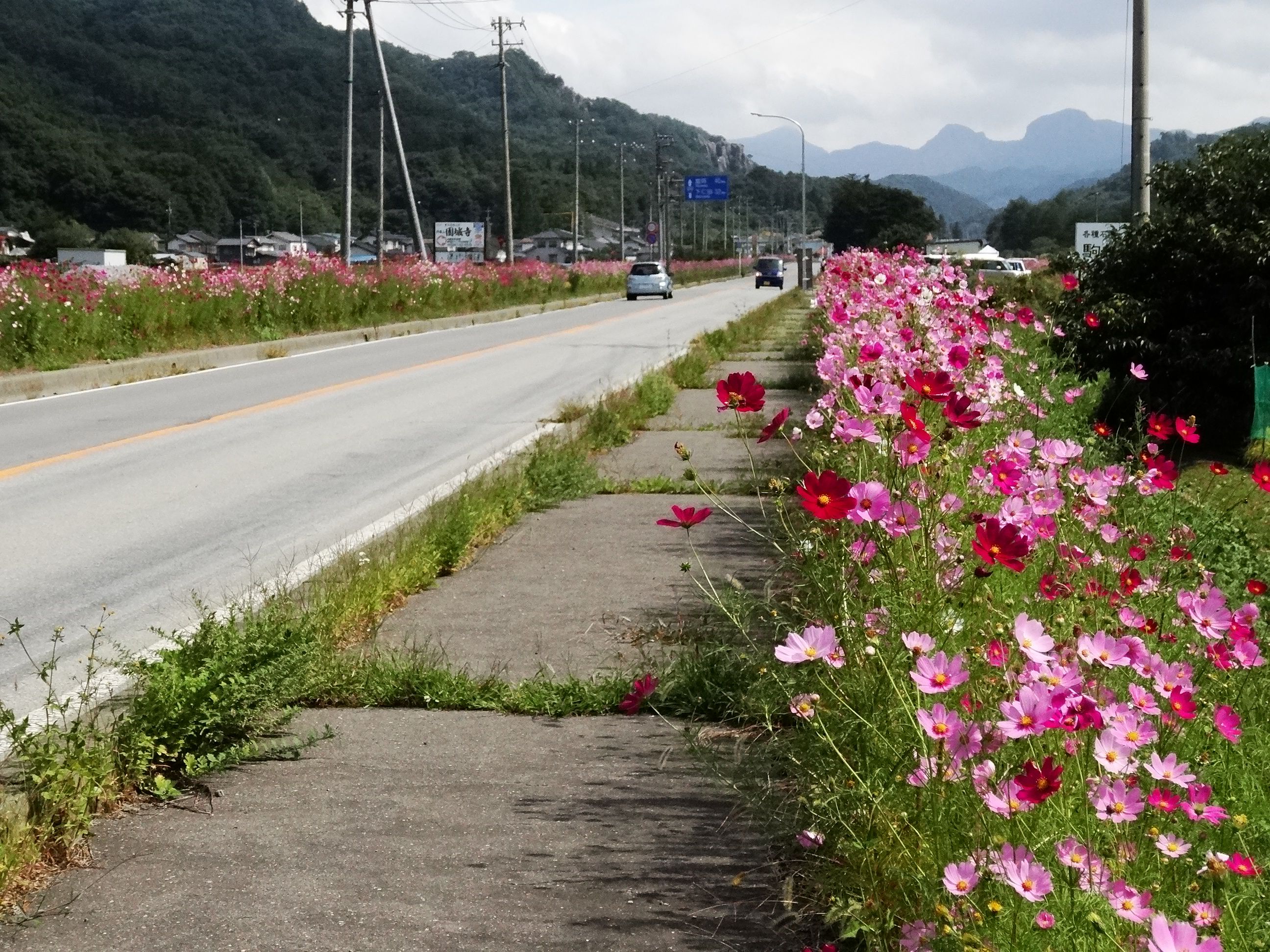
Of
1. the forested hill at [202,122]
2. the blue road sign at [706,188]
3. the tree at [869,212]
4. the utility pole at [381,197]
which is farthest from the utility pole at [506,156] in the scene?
the tree at [869,212]

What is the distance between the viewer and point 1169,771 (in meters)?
2.55

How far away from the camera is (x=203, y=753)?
4324 millimetres

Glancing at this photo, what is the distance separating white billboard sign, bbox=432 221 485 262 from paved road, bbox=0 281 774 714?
74697mm

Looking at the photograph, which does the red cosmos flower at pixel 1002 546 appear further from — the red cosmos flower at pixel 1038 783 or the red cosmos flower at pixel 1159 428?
the red cosmos flower at pixel 1159 428

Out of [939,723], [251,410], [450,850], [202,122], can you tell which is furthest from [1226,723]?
[202,122]

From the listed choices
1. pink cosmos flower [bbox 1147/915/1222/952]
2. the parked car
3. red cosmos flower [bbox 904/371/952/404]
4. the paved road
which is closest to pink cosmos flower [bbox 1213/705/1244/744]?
red cosmos flower [bbox 904/371/952/404]

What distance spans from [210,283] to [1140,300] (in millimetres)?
14746

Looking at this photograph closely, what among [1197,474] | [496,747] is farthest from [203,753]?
[1197,474]

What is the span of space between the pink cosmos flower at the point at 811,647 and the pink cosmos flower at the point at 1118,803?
56 cm

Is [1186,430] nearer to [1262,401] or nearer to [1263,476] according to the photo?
[1263,476]

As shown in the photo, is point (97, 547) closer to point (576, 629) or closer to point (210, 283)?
point (576, 629)

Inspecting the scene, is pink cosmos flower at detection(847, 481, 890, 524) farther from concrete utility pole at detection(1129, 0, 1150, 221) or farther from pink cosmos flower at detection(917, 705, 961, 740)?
concrete utility pole at detection(1129, 0, 1150, 221)

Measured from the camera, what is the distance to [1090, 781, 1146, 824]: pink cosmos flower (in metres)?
2.33

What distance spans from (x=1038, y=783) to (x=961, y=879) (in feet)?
0.60
